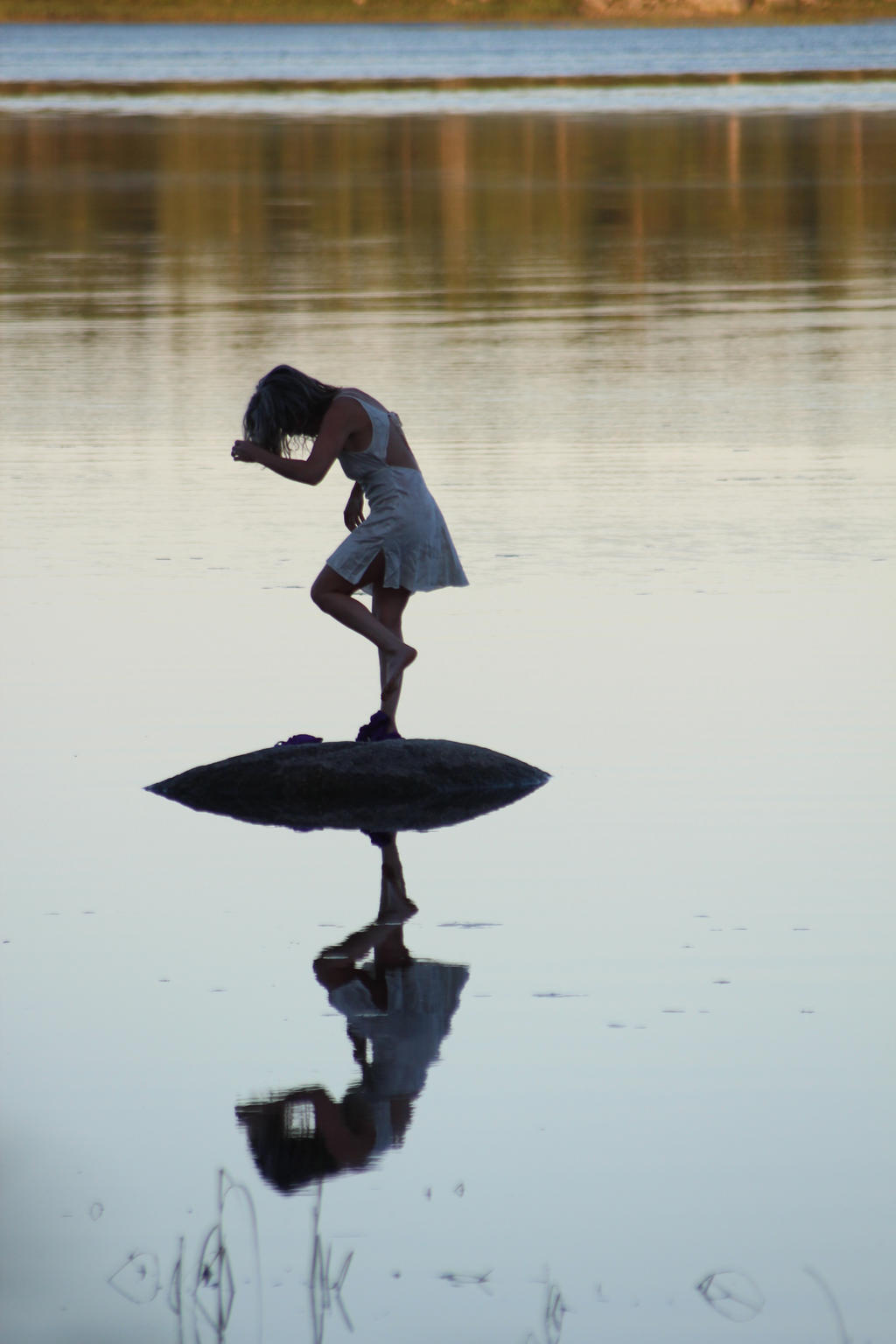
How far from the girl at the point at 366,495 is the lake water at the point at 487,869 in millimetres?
366

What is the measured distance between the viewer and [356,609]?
835 cm

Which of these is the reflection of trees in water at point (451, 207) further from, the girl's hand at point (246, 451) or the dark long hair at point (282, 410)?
the girl's hand at point (246, 451)

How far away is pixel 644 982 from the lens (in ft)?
19.5

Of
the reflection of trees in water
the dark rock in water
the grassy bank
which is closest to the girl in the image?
the dark rock in water

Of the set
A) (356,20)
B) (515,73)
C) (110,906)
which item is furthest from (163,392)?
(356,20)

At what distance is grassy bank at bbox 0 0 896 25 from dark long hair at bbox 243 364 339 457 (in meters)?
147

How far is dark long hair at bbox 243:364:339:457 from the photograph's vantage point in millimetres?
8070

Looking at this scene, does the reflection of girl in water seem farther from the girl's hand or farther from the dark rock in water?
the girl's hand

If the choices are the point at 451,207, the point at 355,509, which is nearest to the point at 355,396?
the point at 355,509

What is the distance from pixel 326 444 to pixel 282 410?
192 mm

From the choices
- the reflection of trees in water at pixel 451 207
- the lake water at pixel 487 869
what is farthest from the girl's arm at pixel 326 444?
the reflection of trees in water at pixel 451 207

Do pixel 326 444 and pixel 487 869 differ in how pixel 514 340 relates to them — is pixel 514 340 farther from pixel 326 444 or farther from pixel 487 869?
pixel 487 869

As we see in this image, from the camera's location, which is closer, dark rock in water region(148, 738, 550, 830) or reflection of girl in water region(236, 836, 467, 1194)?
reflection of girl in water region(236, 836, 467, 1194)

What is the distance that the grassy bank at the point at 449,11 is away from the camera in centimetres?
15062
